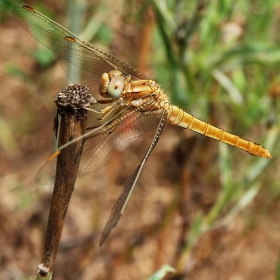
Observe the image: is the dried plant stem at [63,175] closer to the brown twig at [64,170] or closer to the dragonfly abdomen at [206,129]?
the brown twig at [64,170]

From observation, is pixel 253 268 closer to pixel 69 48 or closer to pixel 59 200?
pixel 69 48

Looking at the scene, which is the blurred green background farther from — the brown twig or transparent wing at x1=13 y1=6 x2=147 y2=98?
the brown twig

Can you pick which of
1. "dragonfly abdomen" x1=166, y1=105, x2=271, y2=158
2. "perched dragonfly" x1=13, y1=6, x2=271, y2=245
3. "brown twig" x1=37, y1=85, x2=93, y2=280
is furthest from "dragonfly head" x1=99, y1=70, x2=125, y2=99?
"brown twig" x1=37, y1=85, x2=93, y2=280

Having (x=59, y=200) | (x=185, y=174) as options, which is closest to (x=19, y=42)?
(x=185, y=174)

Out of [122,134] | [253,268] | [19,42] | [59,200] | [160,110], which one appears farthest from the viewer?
[19,42]

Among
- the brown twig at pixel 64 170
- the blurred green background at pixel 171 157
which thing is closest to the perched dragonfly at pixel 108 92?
the blurred green background at pixel 171 157

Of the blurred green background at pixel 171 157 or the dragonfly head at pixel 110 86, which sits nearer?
the dragonfly head at pixel 110 86

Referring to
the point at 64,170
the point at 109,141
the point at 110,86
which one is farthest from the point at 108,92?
the point at 64,170

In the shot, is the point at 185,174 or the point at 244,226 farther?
the point at 244,226
